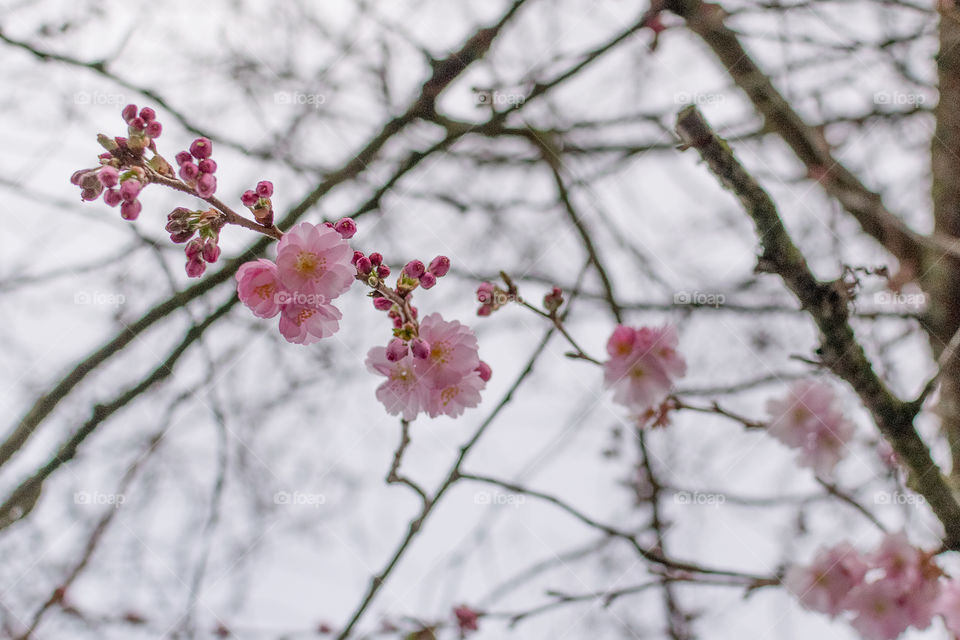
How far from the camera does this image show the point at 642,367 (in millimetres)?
1938

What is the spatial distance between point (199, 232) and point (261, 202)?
146mm

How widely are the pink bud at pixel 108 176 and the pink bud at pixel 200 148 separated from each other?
160 millimetres

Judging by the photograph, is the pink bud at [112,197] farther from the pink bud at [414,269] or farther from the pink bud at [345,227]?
the pink bud at [414,269]

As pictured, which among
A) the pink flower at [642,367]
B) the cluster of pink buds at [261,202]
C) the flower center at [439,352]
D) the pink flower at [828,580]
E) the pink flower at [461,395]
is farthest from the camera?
the pink flower at [828,580]

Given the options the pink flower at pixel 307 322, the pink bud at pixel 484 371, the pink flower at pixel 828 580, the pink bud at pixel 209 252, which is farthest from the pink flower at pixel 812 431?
the pink bud at pixel 209 252

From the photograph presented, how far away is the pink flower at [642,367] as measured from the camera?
1922 millimetres

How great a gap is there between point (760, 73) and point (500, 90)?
166cm

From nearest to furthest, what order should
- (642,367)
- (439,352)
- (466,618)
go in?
1. (439,352)
2. (642,367)
3. (466,618)

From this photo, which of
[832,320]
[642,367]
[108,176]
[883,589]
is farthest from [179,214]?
[883,589]

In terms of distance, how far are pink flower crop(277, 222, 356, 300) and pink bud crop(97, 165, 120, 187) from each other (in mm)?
341

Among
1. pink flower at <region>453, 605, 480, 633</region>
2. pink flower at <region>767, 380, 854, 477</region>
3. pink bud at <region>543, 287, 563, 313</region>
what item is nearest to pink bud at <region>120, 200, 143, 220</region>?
pink bud at <region>543, 287, 563, 313</region>

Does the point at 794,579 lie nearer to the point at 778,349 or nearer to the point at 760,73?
the point at 778,349

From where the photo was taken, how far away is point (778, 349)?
Answer: 4082 millimetres

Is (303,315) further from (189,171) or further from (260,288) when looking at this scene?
(189,171)
